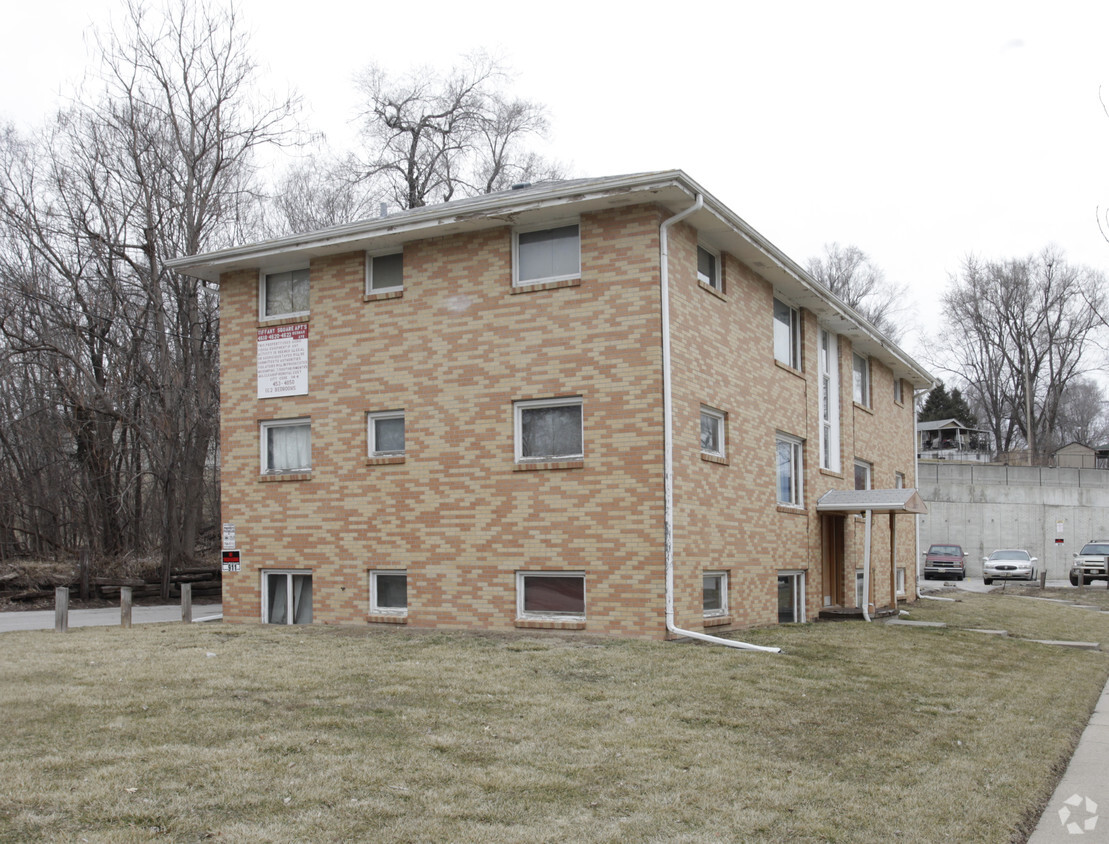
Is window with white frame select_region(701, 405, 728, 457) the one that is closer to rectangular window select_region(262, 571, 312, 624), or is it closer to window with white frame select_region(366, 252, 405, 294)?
window with white frame select_region(366, 252, 405, 294)

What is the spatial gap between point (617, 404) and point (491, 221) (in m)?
3.25

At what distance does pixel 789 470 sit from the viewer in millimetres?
19141

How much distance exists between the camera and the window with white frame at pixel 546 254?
48.5 ft

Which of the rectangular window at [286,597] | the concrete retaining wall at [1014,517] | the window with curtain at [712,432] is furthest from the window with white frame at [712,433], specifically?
the concrete retaining wall at [1014,517]

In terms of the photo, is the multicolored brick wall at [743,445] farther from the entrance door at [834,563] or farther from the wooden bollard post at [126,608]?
the wooden bollard post at [126,608]

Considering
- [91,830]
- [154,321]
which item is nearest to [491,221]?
[91,830]

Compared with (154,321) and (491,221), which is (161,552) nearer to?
(154,321)

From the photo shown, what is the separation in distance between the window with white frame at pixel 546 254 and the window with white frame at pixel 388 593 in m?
4.82

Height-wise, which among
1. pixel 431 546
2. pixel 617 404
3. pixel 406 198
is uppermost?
pixel 406 198

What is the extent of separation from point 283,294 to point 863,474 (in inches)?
533

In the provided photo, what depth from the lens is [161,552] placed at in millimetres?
29281

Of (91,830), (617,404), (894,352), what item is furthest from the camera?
(894,352)

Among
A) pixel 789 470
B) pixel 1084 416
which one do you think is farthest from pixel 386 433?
pixel 1084 416

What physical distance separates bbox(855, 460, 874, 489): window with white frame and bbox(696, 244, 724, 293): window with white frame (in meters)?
8.42
